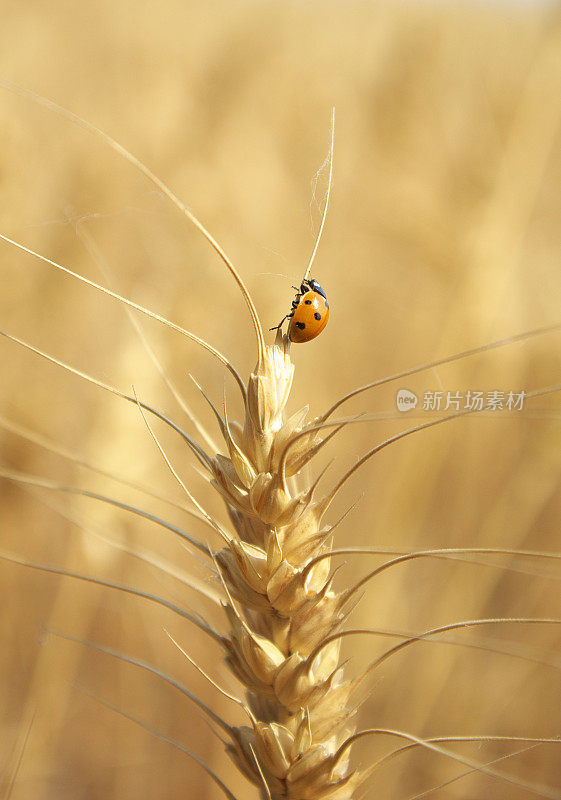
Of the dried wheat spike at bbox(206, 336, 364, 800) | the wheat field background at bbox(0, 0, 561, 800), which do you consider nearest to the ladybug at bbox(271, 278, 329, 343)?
the dried wheat spike at bbox(206, 336, 364, 800)

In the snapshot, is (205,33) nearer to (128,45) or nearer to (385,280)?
(128,45)

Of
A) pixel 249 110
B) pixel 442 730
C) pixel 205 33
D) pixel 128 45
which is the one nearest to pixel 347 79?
pixel 249 110

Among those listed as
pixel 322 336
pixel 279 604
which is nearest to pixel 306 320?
pixel 279 604

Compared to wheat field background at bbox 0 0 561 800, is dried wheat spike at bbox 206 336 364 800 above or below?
below

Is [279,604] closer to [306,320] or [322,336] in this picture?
[306,320]

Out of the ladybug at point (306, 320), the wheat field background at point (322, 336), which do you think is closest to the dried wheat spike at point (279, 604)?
the ladybug at point (306, 320)

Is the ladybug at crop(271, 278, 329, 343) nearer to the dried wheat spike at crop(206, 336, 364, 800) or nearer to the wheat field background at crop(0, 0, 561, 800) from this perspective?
the dried wheat spike at crop(206, 336, 364, 800)
